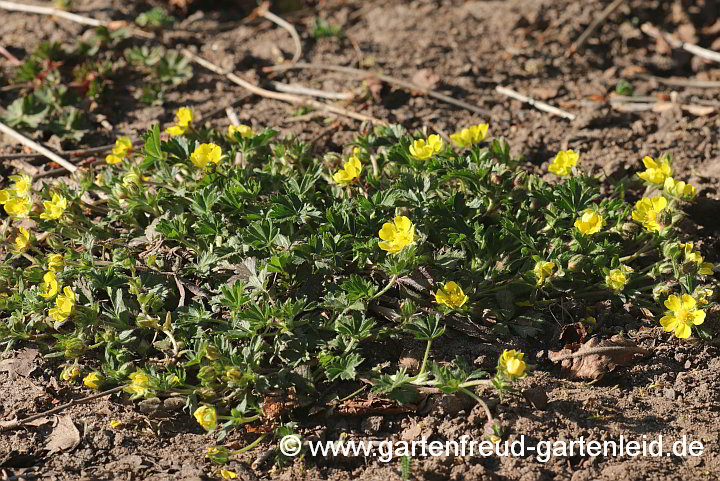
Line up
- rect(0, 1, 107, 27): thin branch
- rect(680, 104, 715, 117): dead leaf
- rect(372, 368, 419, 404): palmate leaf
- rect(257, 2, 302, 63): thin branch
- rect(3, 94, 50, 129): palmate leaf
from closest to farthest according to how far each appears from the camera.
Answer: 1. rect(372, 368, 419, 404): palmate leaf
2. rect(3, 94, 50, 129): palmate leaf
3. rect(680, 104, 715, 117): dead leaf
4. rect(257, 2, 302, 63): thin branch
5. rect(0, 1, 107, 27): thin branch

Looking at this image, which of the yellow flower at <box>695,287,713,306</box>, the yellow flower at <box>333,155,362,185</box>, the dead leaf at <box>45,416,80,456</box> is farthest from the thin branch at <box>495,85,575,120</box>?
the dead leaf at <box>45,416,80,456</box>

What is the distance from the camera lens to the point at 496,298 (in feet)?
11.3

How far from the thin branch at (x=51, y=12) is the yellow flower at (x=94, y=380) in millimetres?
3262

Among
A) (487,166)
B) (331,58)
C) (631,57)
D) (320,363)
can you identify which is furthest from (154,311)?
(631,57)

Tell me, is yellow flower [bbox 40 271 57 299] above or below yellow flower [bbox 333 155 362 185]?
below

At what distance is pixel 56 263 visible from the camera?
3.45 metres

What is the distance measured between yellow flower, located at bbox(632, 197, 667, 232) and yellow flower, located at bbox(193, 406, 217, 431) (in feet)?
6.71

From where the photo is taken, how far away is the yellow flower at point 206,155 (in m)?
3.65

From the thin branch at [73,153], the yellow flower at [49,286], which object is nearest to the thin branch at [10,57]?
the thin branch at [73,153]

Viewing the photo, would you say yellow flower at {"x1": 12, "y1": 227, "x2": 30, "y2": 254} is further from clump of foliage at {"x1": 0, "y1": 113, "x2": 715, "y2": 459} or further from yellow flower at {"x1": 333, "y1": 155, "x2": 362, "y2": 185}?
yellow flower at {"x1": 333, "y1": 155, "x2": 362, "y2": 185}

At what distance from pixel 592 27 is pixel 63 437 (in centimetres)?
451

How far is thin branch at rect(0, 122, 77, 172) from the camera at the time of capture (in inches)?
175

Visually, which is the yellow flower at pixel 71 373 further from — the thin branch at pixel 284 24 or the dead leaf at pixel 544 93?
the dead leaf at pixel 544 93

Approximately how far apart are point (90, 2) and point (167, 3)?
566mm
